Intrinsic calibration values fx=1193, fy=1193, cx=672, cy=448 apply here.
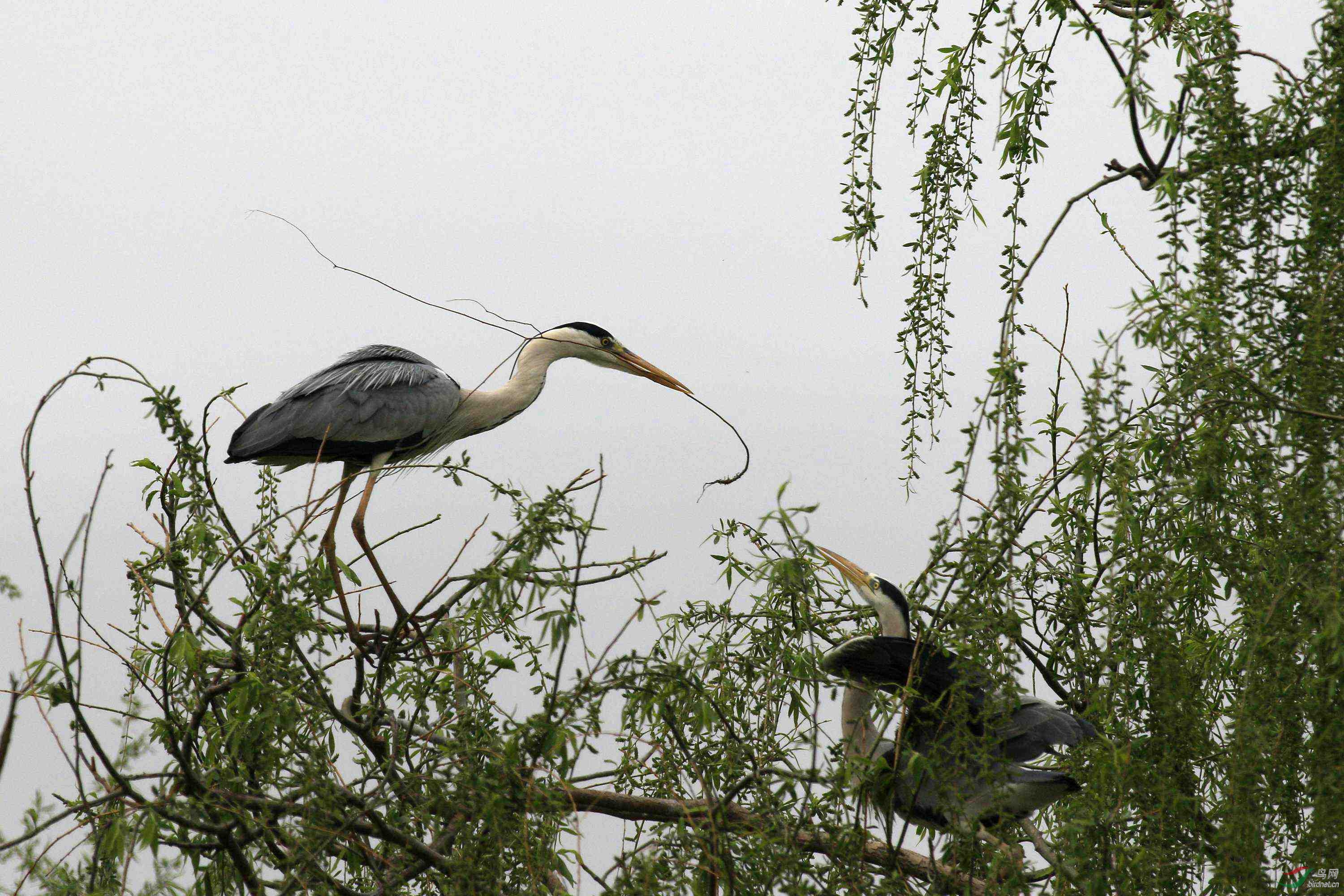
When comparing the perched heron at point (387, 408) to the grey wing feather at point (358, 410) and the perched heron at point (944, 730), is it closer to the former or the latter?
the grey wing feather at point (358, 410)

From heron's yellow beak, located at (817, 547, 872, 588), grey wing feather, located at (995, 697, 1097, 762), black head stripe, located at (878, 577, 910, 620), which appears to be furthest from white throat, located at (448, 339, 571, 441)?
grey wing feather, located at (995, 697, 1097, 762)

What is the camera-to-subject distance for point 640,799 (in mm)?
2551

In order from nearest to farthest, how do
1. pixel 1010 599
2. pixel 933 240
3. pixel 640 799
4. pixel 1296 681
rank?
pixel 1296 681 → pixel 1010 599 → pixel 933 240 → pixel 640 799

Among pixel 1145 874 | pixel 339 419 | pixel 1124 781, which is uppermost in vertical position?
pixel 339 419

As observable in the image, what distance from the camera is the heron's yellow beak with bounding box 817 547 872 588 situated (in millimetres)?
3486

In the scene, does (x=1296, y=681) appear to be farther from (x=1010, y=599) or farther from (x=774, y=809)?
(x=774, y=809)

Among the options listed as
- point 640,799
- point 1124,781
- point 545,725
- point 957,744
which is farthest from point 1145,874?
point 640,799

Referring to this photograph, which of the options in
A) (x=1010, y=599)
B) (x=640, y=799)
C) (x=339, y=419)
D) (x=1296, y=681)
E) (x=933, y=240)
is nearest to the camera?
(x=1296, y=681)

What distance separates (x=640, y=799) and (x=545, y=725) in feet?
3.04

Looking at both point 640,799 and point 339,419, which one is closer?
point 640,799

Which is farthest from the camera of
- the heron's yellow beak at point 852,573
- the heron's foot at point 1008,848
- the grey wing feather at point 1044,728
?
the heron's yellow beak at point 852,573

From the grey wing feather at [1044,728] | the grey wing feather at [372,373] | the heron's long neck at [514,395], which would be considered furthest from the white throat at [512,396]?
the grey wing feather at [1044,728]

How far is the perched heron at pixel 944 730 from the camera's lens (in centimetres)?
170

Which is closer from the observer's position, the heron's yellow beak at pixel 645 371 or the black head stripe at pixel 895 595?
the black head stripe at pixel 895 595
